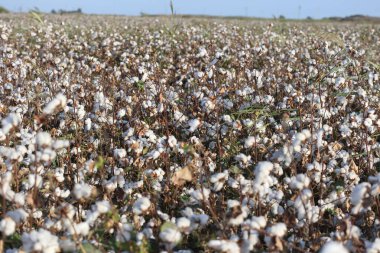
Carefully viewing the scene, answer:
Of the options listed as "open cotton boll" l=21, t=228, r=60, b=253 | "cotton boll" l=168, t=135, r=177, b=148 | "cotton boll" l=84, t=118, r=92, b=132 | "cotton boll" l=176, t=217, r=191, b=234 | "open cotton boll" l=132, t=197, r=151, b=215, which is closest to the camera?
"open cotton boll" l=21, t=228, r=60, b=253

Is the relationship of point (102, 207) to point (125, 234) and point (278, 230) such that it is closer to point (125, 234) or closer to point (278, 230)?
point (125, 234)

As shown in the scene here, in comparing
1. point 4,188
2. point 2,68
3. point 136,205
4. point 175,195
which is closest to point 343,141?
point 175,195

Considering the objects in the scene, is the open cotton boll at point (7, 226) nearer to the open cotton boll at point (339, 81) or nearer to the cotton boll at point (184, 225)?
the cotton boll at point (184, 225)

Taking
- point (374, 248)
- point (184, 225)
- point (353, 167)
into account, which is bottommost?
point (374, 248)

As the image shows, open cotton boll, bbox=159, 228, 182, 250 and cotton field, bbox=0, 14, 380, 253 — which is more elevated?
cotton field, bbox=0, 14, 380, 253

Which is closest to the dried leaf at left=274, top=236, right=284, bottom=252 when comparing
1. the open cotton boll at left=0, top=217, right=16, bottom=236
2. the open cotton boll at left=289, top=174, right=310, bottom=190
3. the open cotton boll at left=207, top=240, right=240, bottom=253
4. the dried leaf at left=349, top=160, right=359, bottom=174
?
the open cotton boll at left=207, top=240, right=240, bottom=253

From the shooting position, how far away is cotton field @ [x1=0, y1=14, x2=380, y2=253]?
2.52 meters

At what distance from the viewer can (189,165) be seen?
333 centimetres

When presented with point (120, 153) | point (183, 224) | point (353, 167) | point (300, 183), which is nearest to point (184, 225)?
point (183, 224)

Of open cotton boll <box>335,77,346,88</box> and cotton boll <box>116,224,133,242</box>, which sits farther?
open cotton boll <box>335,77,346,88</box>

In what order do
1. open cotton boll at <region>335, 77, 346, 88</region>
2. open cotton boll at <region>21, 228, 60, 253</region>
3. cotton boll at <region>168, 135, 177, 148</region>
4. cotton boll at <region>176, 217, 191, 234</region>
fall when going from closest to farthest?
open cotton boll at <region>21, 228, 60, 253</region> → cotton boll at <region>176, 217, 191, 234</region> → cotton boll at <region>168, 135, 177, 148</region> → open cotton boll at <region>335, 77, 346, 88</region>

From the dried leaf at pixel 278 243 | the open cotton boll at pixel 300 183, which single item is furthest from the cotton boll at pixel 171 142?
the dried leaf at pixel 278 243

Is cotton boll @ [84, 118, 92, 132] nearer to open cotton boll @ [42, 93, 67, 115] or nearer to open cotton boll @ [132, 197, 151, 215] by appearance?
open cotton boll @ [42, 93, 67, 115]

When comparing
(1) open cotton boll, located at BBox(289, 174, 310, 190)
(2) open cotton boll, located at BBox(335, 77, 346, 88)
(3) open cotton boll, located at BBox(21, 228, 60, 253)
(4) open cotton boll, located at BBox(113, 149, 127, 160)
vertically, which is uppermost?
(2) open cotton boll, located at BBox(335, 77, 346, 88)
